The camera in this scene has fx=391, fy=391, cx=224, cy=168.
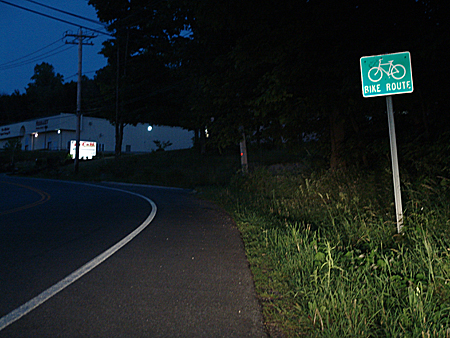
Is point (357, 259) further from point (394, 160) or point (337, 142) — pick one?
point (337, 142)

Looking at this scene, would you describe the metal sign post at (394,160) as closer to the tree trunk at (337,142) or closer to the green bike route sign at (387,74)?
the green bike route sign at (387,74)

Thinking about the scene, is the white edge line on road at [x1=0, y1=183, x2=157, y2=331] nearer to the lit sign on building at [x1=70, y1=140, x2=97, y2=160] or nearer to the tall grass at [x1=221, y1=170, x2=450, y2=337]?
the tall grass at [x1=221, y1=170, x2=450, y2=337]

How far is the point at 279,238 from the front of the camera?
23.3ft

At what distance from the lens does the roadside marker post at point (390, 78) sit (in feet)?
20.3

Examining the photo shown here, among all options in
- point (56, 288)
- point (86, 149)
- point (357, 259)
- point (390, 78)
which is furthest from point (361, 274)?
point (86, 149)

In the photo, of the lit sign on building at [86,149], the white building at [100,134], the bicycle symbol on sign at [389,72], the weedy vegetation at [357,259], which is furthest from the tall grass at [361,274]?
the white building at [100,134]

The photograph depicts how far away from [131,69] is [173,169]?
1409cm

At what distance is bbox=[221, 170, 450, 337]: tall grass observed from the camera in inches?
146

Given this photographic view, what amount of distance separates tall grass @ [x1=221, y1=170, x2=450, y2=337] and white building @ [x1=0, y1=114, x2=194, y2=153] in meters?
60.1

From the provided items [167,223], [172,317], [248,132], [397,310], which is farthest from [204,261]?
[248,132]

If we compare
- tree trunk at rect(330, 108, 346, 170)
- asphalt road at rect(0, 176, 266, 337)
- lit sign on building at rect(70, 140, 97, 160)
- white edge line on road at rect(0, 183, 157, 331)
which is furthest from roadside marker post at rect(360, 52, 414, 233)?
lit sign on building at rect(70, 140, 97, 160)

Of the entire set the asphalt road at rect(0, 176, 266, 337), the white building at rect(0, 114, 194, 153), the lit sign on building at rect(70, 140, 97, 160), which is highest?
the white building at rect(0, 114, 194, 153)

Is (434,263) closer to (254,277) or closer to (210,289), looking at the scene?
(254,277)

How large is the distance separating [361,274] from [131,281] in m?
3.03
